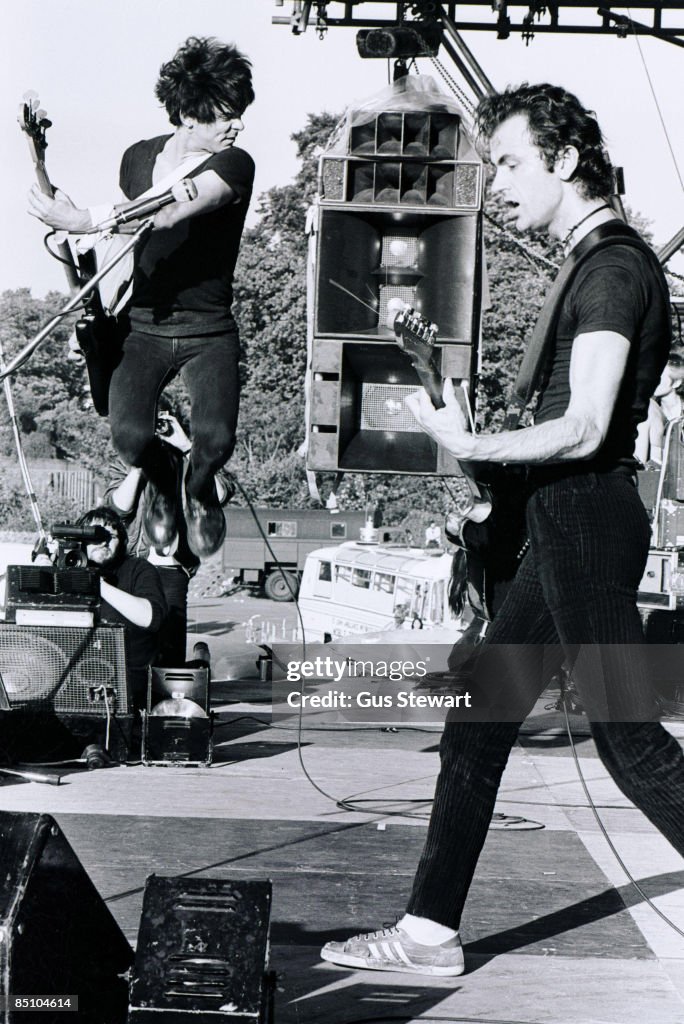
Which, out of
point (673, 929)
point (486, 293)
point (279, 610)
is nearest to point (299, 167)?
point (486, 293)

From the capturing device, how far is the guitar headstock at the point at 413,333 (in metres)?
3.35

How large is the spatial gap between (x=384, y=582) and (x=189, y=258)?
11.5 meters

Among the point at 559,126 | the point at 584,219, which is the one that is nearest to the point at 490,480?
the point at 584,219

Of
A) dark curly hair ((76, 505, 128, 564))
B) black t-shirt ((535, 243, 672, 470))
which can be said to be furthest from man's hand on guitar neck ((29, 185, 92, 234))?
black t-shirt ((535, 243, 672, 470))

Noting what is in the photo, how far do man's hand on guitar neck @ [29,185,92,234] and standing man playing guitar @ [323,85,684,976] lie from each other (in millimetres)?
2795

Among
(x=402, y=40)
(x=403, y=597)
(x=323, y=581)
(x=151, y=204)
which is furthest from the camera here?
(x=323, y=581)

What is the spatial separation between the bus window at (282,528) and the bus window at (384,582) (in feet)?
15.9

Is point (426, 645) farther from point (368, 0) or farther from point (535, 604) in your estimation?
point (535, 604)

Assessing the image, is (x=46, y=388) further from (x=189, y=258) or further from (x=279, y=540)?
(x=279, y=540)

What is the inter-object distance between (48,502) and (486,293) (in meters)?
3.33

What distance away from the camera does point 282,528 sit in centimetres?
2252

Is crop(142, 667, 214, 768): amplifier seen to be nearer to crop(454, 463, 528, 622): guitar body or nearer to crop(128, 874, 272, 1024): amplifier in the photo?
crop(454, 463, 528, 622): guitar body

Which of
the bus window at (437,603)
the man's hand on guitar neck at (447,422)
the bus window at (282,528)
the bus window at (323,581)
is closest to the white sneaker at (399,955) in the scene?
the man's hand on guitar neck at (447,422)

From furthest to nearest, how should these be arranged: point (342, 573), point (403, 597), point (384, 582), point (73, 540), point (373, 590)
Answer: point (342, 573)
point (373, 590)
point (384, 582)
point (403, 597)
point (73, 540)
